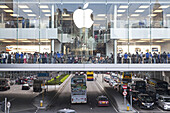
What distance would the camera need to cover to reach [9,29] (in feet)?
83.1

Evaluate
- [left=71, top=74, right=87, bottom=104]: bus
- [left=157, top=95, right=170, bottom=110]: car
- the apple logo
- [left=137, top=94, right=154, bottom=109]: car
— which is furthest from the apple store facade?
[left=137, top=94, right=154, bottom=109]: car

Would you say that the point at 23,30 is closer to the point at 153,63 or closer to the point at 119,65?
the point at 119,65

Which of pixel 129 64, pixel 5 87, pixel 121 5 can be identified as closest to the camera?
pixel 129 64

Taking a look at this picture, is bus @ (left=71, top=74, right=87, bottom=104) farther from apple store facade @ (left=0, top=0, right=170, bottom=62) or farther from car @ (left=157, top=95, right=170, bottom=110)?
car @ (left=157, top=95, right=170, bottom=110)

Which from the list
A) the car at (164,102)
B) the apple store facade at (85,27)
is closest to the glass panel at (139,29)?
the apple store facade at (85,27)

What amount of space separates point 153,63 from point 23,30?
14951 mm

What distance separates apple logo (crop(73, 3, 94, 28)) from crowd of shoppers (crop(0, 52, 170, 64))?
3771mm

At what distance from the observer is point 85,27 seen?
2552 centimetres

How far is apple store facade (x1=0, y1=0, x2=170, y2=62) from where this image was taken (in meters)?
25.2

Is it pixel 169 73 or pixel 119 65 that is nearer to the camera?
pixel 119 65

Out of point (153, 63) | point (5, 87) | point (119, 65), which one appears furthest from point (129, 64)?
point (5, 87)

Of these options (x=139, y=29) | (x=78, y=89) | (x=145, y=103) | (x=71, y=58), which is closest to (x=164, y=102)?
(x=145, y=103)

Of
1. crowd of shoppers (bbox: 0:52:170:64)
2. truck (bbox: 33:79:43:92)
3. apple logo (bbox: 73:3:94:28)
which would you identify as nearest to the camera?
crowd of shoppers (bbox: 0:52:170:64)

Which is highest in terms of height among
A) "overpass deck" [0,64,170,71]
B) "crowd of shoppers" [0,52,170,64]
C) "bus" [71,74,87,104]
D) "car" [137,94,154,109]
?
"crowd of shoppers" [0,52,170,64]
